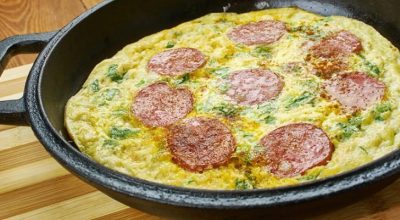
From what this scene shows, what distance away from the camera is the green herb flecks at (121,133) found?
202 centimetres

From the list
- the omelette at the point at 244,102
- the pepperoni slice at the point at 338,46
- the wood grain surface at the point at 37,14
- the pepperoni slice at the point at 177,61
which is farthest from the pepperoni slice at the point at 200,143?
the wood grain surface at the point at 37,14

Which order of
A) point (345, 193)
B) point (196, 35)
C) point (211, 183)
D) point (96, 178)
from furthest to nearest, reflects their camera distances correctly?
point (196, 35) → point (211, 183) → point (96, 178) → point (345, 193)

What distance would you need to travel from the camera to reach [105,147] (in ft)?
6.45

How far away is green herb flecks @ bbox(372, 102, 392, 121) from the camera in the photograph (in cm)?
196

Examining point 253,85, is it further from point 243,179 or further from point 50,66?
point 50,66

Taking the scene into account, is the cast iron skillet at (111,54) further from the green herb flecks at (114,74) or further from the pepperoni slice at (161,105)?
the pepperoni slice at (161,105)

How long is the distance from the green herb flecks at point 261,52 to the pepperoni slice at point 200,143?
1.62 ft

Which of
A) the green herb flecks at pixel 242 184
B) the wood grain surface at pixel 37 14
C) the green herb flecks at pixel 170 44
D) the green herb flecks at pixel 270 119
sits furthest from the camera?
the wood grain surface at pixel 37 14

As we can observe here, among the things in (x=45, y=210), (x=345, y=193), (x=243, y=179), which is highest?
(x=345, y=193)

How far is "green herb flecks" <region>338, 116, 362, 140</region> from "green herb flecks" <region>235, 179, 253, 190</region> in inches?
14.4

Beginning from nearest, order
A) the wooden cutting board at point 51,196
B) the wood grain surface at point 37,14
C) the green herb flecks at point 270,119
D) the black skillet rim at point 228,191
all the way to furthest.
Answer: the black skillet rim at point 228,191 < the wooden cutting board at point 51,196 < the green herb flecks at point 270,119 < the wood grain surface at point 37,14

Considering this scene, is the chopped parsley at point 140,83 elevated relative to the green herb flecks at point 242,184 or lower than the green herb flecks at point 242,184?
elevated

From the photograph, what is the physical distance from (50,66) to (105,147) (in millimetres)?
378

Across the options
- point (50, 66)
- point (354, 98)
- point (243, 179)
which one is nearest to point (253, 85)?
point (354, 98)
